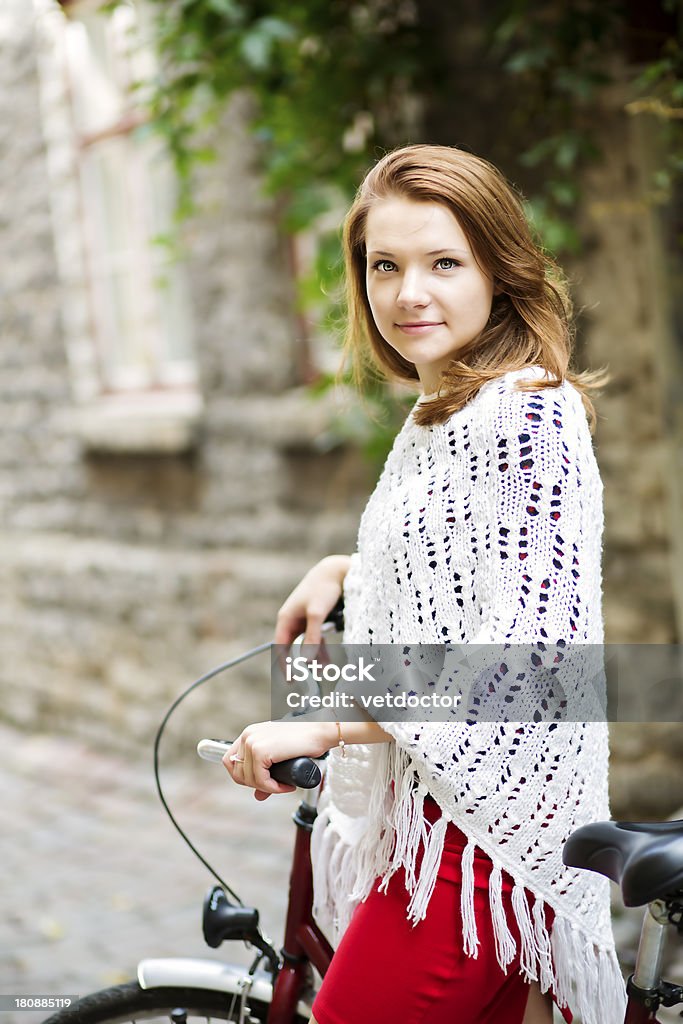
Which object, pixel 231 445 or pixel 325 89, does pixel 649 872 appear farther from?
pixel 231 445

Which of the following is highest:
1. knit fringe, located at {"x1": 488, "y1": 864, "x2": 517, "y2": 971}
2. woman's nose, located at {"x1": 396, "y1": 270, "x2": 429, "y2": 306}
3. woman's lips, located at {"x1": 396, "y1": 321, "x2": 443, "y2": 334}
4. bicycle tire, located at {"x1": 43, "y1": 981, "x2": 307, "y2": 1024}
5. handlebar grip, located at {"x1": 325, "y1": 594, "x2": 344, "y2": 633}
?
woman's nose, located at {"x1": 396, "y1": 270, "x2": 429, "y2": 306}

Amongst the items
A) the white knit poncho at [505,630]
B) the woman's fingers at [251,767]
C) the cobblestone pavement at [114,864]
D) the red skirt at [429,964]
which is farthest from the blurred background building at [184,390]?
the woman's fingers at [251,767]

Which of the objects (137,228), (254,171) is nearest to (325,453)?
(254,171)

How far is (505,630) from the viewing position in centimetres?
138

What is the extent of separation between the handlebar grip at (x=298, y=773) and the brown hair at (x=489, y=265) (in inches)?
19.7

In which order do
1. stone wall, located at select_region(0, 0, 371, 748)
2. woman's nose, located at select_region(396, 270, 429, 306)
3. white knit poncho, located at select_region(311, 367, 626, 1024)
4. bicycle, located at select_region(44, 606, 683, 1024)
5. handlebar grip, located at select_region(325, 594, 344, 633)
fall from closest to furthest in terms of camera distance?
white knit poncho, located at select_region(311, 367, 626, 1024), woman's nose, located at select_region(396, 270, 429, 306), bicycle, located at select_region(44, 606, 683, 1024), handlebar grip, located at select_region(325, 594, 344, 633), stone wall, located at select_region(0, 0, 371, 748)

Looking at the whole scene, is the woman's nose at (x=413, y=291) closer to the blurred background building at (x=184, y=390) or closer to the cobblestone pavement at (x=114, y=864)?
the blurred background building at (x=184, y=390)

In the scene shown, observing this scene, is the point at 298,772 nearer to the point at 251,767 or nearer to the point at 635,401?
the point at 251,767

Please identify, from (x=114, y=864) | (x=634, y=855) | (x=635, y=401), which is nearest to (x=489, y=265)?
(x=634, y=855)

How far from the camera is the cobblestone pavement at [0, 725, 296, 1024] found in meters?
3.59

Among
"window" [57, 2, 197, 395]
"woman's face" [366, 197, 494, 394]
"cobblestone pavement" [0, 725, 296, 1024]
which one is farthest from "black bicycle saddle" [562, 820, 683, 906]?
"window" [57, 2, 197, 395]

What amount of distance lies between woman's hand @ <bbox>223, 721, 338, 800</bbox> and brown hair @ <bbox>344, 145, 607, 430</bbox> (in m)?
0.46

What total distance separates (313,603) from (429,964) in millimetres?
633

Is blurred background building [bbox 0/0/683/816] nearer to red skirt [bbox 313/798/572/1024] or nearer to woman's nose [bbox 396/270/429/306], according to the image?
woman's nose [bbox 396/270/429/306]
